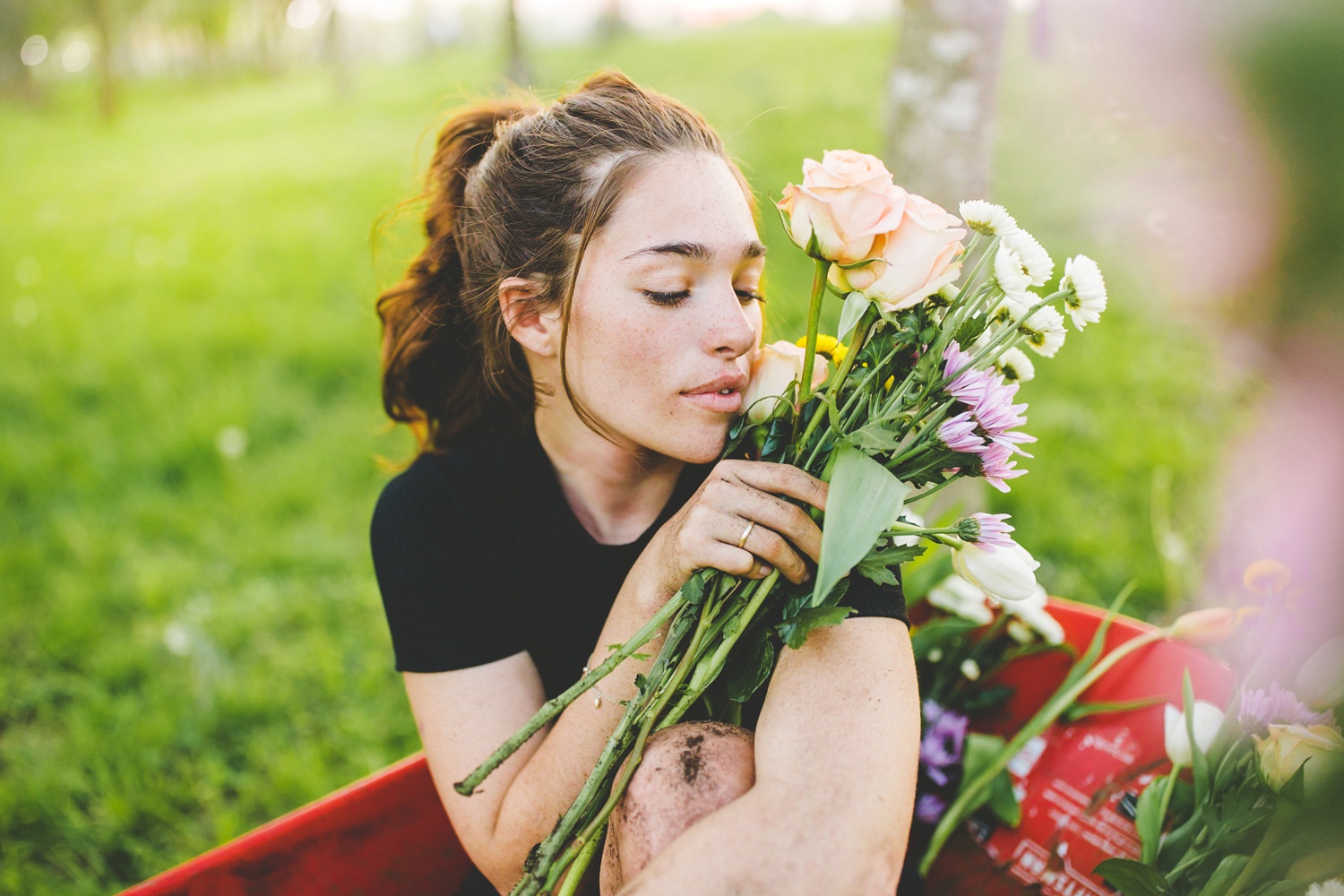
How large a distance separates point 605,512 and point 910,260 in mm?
752

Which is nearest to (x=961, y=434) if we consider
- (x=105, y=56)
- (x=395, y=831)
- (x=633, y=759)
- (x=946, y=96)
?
(x=633, y=759)

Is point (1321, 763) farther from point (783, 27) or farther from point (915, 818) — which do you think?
point (783, 27)

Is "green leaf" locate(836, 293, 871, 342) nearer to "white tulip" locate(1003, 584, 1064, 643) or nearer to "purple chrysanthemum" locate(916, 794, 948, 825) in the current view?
"white tulip" locate(1003, 584, 1064, 643)

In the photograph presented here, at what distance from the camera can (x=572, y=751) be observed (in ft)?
3.74

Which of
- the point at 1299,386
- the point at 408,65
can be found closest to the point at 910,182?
the point at 1299,386

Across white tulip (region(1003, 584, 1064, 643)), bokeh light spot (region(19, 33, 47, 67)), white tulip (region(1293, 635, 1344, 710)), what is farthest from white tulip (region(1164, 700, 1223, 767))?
bokeh light spot (region(19, 33, 47, 67))

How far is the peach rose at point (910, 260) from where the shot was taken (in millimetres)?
914

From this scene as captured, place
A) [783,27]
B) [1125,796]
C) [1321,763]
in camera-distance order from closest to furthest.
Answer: [1321,763], [1125,796], [783,27]

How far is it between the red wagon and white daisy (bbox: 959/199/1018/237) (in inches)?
37.0

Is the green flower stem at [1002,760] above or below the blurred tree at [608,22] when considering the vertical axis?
below

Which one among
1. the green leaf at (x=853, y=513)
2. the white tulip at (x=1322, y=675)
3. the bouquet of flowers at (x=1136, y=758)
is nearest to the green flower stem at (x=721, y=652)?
the green leaf at (x=853, y=513)

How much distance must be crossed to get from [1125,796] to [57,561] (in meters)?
3.34

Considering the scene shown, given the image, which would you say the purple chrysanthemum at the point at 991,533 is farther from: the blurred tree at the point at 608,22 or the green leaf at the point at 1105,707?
the blurred tree at the point at 608,22

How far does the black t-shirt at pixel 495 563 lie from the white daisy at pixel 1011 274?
0.66m
